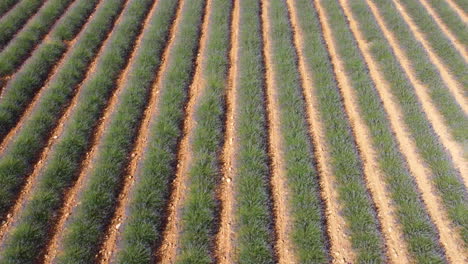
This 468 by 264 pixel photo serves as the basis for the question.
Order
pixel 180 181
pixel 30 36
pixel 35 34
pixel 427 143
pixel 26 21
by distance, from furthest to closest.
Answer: pixel 26 21, pixel 35 34, pixel 30 36, pixel 427 143, pixel 180 181

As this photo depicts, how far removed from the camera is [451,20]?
12.1m

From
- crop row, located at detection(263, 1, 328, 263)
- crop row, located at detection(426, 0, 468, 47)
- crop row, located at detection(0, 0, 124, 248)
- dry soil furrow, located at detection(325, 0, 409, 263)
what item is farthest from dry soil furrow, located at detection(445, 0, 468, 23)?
crop row, located at detection(0, 0, 124, 248)

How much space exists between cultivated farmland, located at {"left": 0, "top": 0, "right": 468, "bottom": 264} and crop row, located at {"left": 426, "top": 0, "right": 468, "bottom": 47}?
0.38 feet

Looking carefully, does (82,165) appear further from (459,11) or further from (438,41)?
(459,11)

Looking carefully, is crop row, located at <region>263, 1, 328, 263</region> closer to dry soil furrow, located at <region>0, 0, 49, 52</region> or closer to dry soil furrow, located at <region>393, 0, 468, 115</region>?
dry soil furrow, located at <region>393, 0, 468, 115</region>

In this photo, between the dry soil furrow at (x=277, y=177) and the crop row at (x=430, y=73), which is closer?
the dry soil furrow at (x=277, y=177)

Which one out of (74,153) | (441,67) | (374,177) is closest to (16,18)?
(74,153)

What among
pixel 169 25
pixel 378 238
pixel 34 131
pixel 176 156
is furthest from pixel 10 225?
pixel 169 25

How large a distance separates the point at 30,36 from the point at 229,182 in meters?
6.36

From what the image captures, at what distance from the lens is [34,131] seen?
304 inches

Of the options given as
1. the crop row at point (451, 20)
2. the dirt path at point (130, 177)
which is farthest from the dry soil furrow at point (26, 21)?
the crop row at point (451, 20)

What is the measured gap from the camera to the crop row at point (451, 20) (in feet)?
37.4

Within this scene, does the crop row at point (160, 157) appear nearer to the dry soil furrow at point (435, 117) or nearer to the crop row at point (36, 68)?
→ the crop row at point (36, 68)

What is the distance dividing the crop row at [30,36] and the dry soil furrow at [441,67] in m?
9.05
